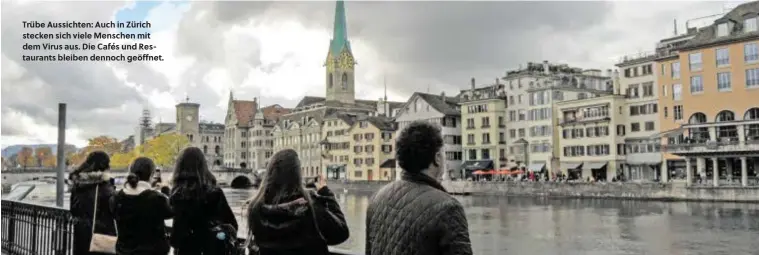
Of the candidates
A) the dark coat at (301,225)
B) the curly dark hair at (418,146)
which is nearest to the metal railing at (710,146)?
the dark coat at (301,225)

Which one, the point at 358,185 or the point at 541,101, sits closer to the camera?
the point at 541,101

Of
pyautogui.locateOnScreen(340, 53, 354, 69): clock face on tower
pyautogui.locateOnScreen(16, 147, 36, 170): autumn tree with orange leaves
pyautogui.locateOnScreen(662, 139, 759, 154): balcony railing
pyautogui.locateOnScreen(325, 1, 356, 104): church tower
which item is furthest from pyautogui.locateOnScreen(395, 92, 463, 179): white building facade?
pyautogui.locateOnScreen(16, 147, 36, 170): autumn tree with orange leaves

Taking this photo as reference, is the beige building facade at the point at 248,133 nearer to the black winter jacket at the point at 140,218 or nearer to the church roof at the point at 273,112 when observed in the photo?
the church roof at the point at 273,112

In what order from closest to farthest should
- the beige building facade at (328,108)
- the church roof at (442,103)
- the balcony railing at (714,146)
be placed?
the balcony railing at (714,146), the church roof at (442,103), the beige building facade at (328,108)

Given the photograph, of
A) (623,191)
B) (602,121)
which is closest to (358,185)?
(602,121)

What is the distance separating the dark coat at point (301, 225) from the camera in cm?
490

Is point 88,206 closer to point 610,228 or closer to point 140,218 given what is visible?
point 140,218

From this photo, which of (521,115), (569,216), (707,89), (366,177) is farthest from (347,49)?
(569,216)

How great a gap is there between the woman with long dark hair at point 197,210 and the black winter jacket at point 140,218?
9.9 inches

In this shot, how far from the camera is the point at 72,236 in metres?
8.50

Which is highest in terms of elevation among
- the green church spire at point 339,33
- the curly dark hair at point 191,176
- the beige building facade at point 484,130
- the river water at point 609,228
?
the green church spire at point 339,33

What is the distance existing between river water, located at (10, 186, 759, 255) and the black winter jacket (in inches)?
947

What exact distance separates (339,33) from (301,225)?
15417cm

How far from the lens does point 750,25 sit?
193ft
